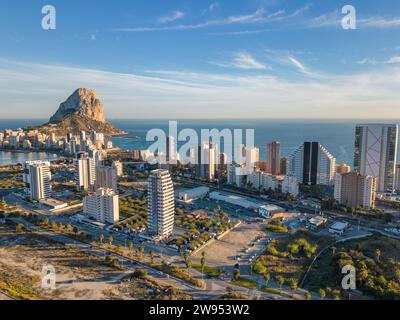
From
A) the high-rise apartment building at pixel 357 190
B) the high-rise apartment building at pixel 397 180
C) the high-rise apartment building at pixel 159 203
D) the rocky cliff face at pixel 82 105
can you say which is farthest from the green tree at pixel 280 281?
the rocky cliff face at pixel 82 105

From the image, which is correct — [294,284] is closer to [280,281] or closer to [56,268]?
[280,281]

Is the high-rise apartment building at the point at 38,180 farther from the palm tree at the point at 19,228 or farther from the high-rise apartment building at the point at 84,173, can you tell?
the palm tree at the point at 19,228

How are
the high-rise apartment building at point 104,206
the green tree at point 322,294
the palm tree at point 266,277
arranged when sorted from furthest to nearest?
the high-rise apartment building at point 104,206 < the palm tree at point 266,277 < the green tree at point 322,294

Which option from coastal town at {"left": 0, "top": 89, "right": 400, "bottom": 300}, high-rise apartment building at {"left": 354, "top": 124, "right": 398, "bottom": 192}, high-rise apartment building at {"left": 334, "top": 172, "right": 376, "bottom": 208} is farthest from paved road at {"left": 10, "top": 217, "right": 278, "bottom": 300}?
high-rise apartment building at {"left": 354, "top": 124, "right": 398, "bottom": 192}

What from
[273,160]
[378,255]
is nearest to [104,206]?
[378,255]

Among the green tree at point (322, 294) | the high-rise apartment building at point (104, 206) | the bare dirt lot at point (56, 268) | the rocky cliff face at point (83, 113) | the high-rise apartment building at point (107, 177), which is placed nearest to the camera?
the green tree at point (322, 294)
